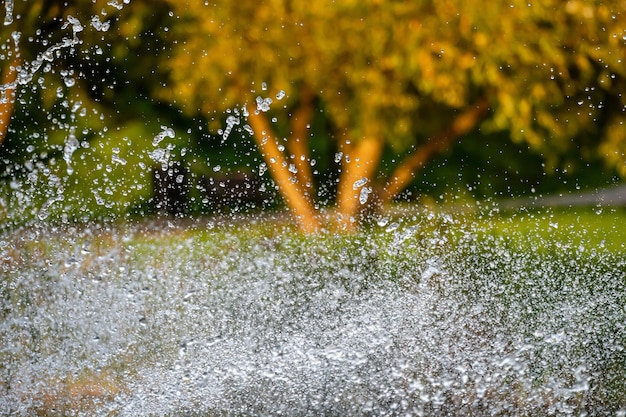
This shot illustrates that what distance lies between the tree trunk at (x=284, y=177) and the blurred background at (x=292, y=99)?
0.06 m

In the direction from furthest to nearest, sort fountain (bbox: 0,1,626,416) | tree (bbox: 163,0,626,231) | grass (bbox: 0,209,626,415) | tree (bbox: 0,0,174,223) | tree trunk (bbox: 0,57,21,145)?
tree trunk (bbox: 0,57,21,145)
tree (bbox: 0,0,174,223)
tree (bbox: 163,0,626,231)
grass (bbox: 0,209,626,415)
fountain (bbox: 0,1,626,416)

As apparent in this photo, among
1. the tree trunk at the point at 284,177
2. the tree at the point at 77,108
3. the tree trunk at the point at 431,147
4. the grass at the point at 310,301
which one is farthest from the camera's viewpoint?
the tree trunk at the point at 431,147

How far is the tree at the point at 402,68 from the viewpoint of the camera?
790 centimetres

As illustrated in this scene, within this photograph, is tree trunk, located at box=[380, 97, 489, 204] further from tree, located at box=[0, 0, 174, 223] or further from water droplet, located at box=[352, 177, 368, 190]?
tree, located at box=[0, 0, 174, 223]

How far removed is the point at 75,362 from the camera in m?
5.05

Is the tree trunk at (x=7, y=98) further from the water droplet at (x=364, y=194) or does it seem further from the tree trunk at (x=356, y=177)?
the water droplet at (x=364, y=194)

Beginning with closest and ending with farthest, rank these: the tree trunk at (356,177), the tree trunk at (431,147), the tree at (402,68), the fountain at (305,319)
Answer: the fountain at (305,319) < the tree at (402,68) < the tree trunk at (356,177) < the tree trunk at (431,147)

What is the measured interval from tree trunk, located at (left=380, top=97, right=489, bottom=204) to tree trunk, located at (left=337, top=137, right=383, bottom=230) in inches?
14.3

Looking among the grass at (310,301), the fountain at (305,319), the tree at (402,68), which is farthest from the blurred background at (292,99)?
the grass at (310,301)

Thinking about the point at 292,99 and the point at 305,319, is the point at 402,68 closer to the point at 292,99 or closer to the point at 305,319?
the point at 292,99

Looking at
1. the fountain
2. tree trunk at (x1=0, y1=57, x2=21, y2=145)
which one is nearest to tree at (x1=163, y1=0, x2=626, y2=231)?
the fountain

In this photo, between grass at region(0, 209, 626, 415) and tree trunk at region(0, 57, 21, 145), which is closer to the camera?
grass at region(0, 209, 626, 415)

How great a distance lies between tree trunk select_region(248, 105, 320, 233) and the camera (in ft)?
28.3

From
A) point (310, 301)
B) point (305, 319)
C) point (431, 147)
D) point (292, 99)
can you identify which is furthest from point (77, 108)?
point (305, 319)
